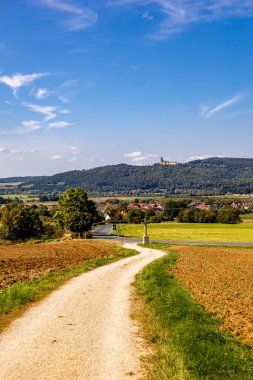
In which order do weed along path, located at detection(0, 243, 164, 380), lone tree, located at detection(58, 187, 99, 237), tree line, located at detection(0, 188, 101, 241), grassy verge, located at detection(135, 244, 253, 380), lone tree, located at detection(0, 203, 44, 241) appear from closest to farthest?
grassy verge, located at detection(135, 244, 253, 380) < weed along path, located at detection(0, 243, 164, 380) < lone tree, located at detection(0, 203, 44, 241) < tree line, located at detection(0, 188, 101, 241) < lone tree, located at detection(58, 187, 99, 237)

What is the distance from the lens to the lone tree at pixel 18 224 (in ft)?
249

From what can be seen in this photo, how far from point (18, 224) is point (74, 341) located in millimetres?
67227

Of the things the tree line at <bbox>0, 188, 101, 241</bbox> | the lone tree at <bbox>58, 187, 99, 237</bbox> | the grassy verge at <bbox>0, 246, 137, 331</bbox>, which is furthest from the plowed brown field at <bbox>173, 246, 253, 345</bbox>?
the tree line at <bbox>0, 188, 101, 241</bbox>

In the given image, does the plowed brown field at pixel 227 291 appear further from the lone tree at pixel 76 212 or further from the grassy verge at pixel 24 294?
the lone tree at pixel 76 212

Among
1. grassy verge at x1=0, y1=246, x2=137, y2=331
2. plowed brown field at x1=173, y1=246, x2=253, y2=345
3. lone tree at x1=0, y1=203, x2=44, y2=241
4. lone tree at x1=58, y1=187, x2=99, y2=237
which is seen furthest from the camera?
lone tree at x1=58, y1=187, x2=99, y2=237

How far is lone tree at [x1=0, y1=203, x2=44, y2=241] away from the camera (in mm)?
75812

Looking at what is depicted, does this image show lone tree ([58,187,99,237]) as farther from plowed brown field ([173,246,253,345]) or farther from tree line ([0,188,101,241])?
plowed brown field ([173,246,253,345])

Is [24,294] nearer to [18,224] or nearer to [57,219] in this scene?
[18,224]

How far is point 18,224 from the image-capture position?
76.2 m

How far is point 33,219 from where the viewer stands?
80.2 metres

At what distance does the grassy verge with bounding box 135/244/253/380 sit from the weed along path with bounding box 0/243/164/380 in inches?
26.4

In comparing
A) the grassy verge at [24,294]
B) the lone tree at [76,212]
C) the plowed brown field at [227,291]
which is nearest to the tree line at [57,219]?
the lone tree at [76,212]

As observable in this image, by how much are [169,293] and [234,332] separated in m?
5.89

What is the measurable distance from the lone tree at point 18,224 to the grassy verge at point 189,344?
6254 cm
